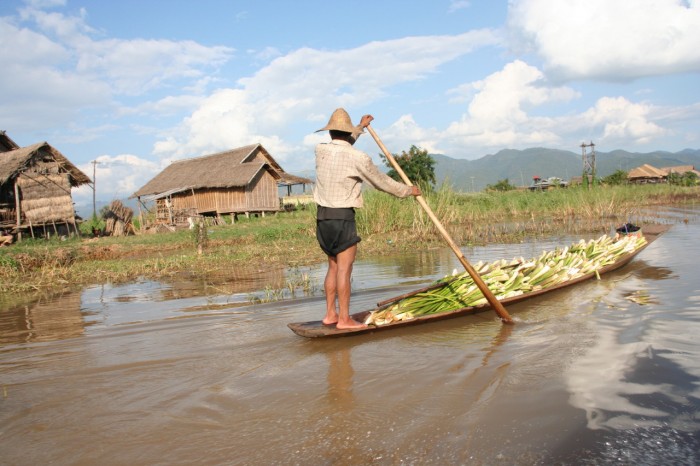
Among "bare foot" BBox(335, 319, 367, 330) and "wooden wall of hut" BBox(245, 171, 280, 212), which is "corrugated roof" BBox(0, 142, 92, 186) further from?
"bare foot" BBox(335, 319, 367, 330)

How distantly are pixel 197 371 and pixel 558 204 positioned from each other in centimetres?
1563

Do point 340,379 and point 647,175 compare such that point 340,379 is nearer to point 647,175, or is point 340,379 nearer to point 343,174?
point 343,174

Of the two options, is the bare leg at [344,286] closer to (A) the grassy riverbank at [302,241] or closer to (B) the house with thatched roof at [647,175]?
(A) the grassy riverbank at [302,241]

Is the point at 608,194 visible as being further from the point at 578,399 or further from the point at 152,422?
the point at 152,422

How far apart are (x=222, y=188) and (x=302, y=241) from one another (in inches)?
563

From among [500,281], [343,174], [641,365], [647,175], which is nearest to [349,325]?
[343,174]

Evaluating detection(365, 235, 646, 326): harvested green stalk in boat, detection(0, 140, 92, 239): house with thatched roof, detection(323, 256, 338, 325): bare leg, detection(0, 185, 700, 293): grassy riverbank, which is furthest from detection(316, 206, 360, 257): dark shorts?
detection(0, 140, 92, 239): house with thatched roof

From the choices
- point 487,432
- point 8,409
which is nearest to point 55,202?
point 8,409

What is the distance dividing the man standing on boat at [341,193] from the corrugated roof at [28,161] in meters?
17.6

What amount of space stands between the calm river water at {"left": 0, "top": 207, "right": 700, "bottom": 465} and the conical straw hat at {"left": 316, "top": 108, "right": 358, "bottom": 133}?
161 cm

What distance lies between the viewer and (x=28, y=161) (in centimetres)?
1820

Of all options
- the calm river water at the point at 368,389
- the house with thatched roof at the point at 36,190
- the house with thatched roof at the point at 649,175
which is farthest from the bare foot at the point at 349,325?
the house with thatched roof at the point at 649,175

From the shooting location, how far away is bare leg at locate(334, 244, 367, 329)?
3.73 m

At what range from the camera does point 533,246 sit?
9.82 m
